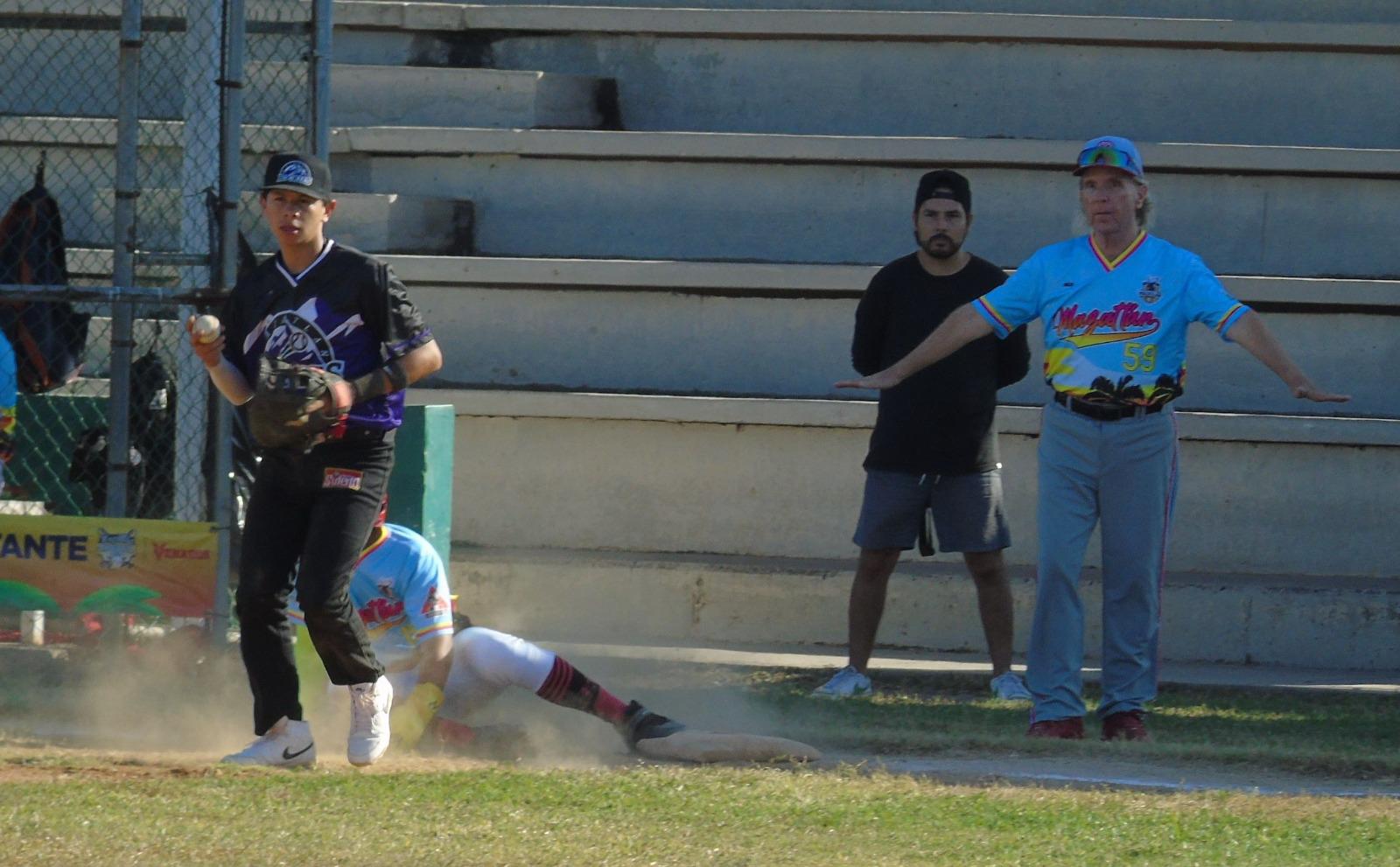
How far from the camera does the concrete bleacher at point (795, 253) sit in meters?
A: 9.52

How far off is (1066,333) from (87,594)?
412cm

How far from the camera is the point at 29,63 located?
12.1 meters

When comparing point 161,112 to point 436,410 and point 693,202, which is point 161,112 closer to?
point 693,202

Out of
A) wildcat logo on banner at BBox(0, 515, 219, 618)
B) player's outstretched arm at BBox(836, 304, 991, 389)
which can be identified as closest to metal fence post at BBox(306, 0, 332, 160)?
wildcat logo on banner at BBox(0, 515, 219, 618)

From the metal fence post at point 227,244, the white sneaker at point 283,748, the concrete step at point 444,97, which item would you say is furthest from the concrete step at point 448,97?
the white sneaker at point 283,748

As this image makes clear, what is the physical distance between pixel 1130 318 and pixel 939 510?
1607 millimetres

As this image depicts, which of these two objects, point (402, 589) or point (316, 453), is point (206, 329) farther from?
point (402, 589)

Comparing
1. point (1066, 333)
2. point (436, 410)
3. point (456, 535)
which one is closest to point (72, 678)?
point (436, 410)

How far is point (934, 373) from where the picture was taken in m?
7.80

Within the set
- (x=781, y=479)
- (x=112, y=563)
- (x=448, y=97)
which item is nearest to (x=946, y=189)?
(x=781, y=479)

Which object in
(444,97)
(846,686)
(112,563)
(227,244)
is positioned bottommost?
(846,686)

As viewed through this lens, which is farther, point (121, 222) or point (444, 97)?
point (444, 97)

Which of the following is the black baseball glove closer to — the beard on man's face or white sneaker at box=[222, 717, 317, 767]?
white sneaker at box=[222, 717, 317, 767]

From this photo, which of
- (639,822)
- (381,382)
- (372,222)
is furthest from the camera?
(372,222)
